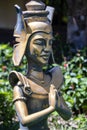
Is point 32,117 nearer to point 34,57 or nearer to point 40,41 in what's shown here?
point 34,57

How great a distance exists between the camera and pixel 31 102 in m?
4.52

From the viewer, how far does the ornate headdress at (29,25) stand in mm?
4523

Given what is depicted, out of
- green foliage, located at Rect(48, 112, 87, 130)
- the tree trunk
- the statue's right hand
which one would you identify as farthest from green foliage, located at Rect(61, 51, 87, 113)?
the statue's right hand

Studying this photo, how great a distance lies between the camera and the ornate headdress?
4523 millimetres

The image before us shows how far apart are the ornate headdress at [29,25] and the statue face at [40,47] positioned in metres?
0.05

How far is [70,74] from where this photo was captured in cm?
809

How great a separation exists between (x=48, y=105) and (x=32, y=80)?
10.2 inches

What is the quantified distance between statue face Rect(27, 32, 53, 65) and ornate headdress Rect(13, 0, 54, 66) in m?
0.05

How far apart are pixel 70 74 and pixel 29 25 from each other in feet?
11.9

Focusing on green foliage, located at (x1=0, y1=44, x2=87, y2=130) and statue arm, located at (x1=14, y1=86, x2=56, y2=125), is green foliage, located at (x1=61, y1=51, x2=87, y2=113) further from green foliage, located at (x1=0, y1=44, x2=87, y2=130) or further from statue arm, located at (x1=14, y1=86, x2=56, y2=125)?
statue arm, located at (x1=14, y1=86, x2=56, y2=125)

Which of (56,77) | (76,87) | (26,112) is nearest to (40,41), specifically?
(56,77)

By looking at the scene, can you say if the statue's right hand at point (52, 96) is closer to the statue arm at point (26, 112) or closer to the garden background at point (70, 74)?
the statue arm at point (26, 112)

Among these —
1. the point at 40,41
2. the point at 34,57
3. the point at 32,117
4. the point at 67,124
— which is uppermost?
the point at 40,41

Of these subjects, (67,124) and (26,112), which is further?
(67,124)
